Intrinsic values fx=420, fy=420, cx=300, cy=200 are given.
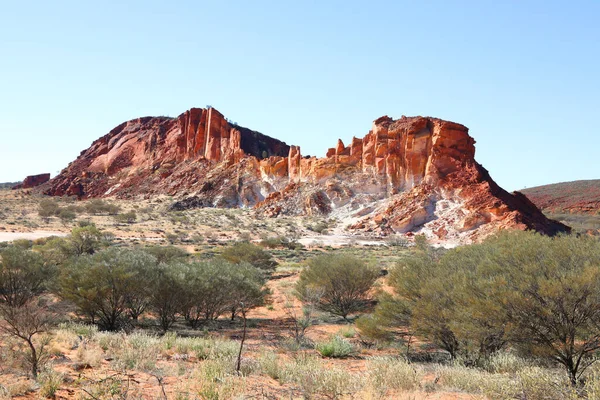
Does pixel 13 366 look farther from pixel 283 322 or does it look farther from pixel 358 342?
pixel 283 322

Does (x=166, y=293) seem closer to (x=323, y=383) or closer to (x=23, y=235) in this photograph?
(x=323, y=383)

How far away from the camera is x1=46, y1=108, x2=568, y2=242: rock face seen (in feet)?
159

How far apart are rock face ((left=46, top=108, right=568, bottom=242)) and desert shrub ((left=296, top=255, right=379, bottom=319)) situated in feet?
91.9

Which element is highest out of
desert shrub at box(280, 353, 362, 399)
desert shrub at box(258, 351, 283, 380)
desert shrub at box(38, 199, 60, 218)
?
desert shrub at box(38, 199, 60, 218)

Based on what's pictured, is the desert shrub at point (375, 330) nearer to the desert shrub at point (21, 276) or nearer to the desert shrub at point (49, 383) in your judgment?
the desert shrub at point (49, 383)

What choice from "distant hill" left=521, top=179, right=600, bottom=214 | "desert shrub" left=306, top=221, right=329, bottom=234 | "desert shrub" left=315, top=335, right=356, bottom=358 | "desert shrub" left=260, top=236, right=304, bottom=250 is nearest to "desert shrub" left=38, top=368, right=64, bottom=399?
"desert shrub" left=315, top=335, right=356, bottom=358

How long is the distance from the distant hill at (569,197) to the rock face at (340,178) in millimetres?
43599

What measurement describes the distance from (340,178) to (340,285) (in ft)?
144

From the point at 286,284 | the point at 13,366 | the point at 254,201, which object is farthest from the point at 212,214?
the point at 13,366

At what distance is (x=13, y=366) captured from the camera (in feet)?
21.2

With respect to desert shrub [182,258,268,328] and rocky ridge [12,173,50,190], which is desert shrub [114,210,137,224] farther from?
rocky ridge [12,173,50,190]

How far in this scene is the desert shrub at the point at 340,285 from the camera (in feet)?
59.7

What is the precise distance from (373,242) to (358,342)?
33.1m

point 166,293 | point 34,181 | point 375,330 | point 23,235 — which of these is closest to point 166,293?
point 166,293
